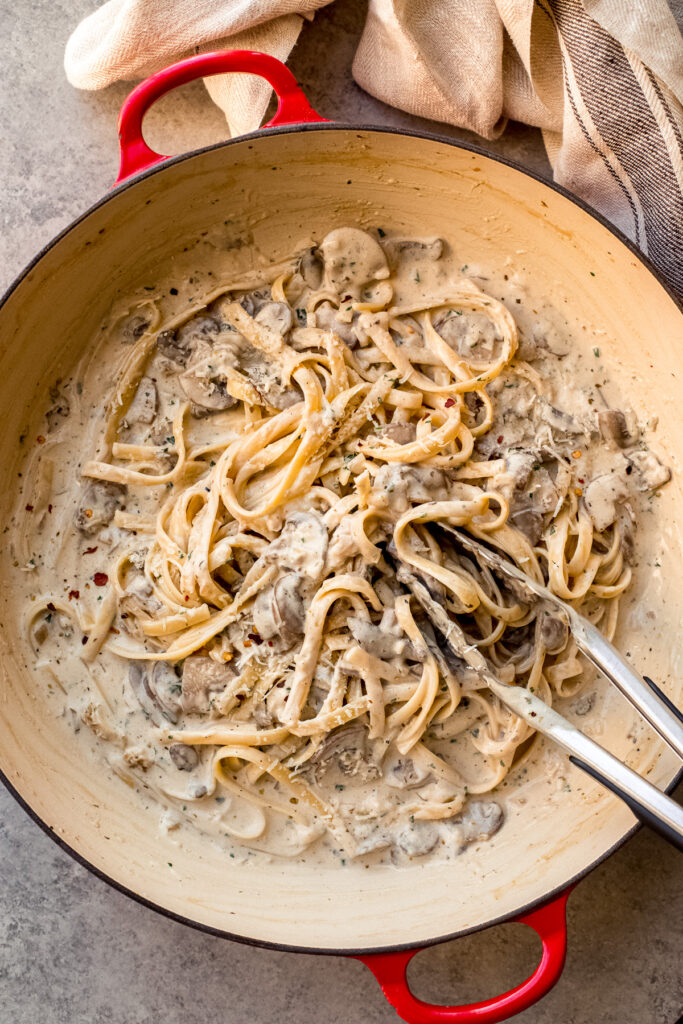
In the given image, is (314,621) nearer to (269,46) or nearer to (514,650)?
(514,650)

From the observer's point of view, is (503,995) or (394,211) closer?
(503,995)

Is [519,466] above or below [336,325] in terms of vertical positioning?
below

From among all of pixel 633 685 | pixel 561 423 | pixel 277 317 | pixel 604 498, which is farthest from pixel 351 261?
pixel 633 685

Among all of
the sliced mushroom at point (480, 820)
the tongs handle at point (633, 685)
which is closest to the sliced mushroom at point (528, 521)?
the tongs handle at point (633, 685)

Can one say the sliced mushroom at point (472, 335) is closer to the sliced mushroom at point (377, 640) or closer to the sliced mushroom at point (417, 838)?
the sliced mushroom at point (377, 640)

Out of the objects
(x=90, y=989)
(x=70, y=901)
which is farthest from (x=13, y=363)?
(x=90, y=989)

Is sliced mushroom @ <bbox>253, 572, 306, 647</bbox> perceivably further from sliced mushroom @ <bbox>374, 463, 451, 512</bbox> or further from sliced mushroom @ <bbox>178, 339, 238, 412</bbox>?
sliced mushroom @ <bbox>178, 339, 238, 412</bbox>

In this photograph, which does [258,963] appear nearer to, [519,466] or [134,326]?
[519,466]
